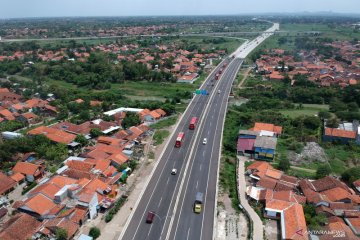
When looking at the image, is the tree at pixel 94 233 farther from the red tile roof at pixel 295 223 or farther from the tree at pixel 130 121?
the tree at pixel 130 121

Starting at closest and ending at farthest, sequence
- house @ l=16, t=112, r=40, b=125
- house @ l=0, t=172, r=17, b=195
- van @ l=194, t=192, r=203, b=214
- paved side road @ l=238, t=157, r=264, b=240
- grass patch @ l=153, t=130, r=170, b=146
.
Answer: paved side road @ l=238, t=157, r=264, b=240 < van @ l=194, t=192, r=203, b=214 < house @ l=0, t=172, r=17, b=195 < grass patch @ l=153, t=130, r=170, b=146 < house @ l=16, t=112, r=40, b=125

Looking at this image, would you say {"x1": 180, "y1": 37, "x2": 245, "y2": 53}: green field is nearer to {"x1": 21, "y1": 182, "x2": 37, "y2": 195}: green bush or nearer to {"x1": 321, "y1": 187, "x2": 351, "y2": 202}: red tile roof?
{"x1": 321, "y1": 187, "x2": 351, "y2": 202}: red tile roof

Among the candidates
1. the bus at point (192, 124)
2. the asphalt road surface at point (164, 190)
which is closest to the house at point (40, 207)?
the asphalt road surface at point (164, 190)

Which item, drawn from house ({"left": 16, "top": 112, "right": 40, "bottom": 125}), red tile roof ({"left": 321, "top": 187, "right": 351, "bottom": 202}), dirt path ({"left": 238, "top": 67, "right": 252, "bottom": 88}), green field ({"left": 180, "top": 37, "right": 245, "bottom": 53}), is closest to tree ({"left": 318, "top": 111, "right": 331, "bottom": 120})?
red tile roof ({"left": 321, "top": 187, "right": 351, "bottom": 202})

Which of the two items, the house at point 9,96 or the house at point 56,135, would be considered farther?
the house at point 9,96

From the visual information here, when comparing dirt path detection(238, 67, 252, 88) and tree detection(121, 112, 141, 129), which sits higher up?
tree detection(121, 112, 141, 129)
